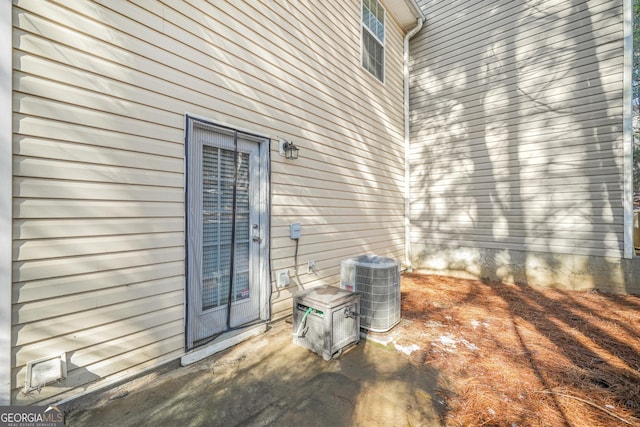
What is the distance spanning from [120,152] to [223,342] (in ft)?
6.18

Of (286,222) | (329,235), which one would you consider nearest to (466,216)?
(329,235)

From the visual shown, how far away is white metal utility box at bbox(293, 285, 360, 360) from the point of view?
245 cm

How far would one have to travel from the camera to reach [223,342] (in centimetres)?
261

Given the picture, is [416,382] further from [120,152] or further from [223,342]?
[120,152]

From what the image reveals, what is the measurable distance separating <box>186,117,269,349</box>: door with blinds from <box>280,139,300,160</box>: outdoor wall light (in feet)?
0.77

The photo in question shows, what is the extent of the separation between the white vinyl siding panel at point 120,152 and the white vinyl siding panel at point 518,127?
3725 millimetres

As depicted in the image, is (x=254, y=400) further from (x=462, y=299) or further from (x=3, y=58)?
(x=462, y=299)

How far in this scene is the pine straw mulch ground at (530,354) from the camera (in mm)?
1809

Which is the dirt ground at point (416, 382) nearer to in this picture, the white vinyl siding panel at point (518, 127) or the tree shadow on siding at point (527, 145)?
the tree shadow on siding at point (527, 145)

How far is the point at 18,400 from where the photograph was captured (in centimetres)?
162

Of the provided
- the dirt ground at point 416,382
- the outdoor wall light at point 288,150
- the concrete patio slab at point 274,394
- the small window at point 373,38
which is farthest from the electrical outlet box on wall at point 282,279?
the small window at point 373,38

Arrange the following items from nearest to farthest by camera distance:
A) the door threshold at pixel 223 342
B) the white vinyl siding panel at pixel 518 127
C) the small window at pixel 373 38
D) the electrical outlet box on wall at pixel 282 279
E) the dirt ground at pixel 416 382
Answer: the dirt ground at pixel 416 382 → the door threshold at pixel 223 342 → the electrical outlet box on wall at pixel 282 279 → the white vinyl siding panel at pixel 518 127 → the small window at pixel 373 38

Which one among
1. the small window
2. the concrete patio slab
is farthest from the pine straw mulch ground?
the small window

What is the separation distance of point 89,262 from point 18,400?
0.84 metres
